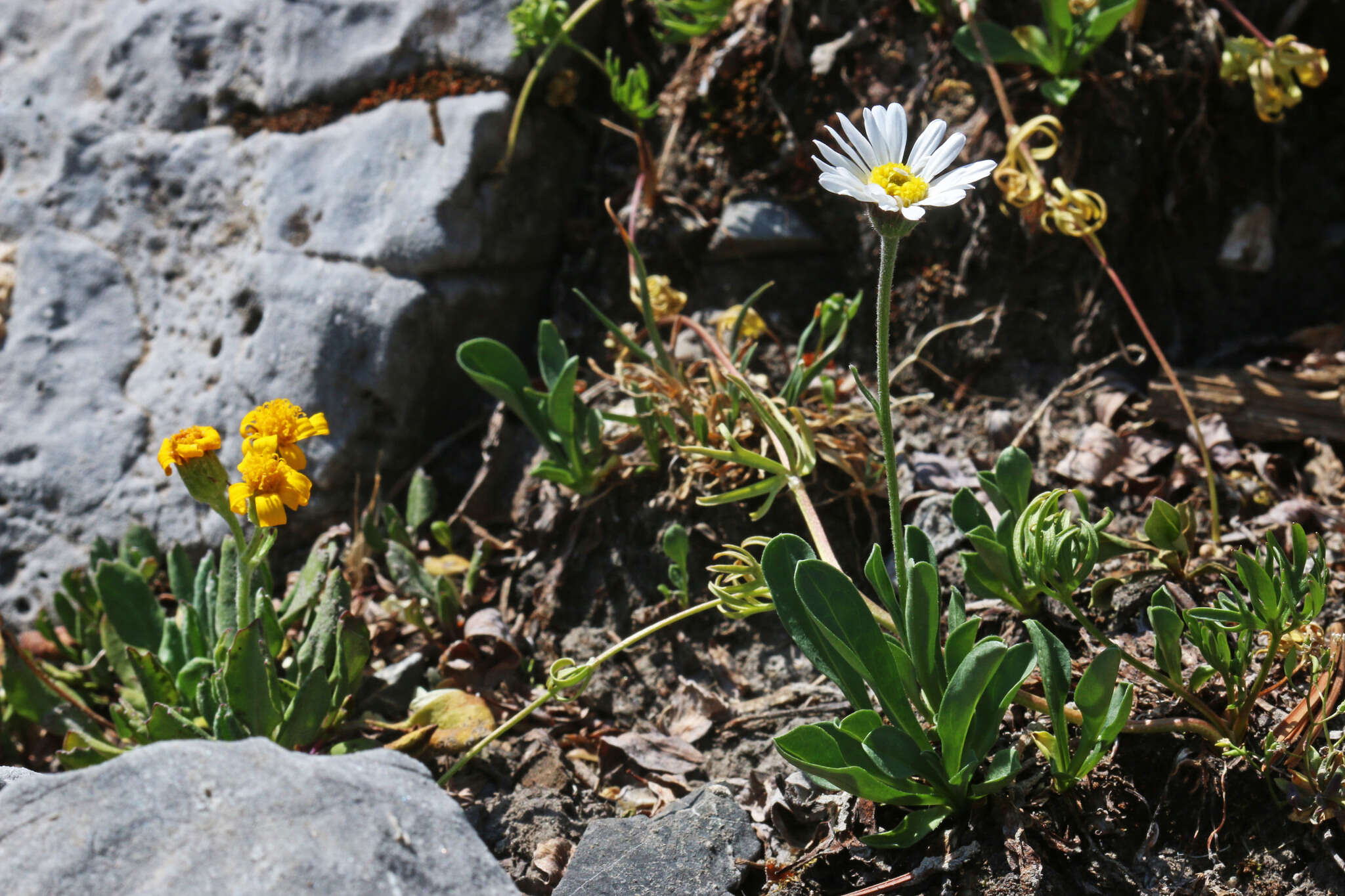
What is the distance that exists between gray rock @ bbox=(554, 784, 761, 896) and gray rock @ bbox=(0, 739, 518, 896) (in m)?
0.27

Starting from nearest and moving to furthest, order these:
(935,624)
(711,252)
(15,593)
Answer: (935,624)
(15,593)
(711,252)

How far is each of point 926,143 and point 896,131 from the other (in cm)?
6

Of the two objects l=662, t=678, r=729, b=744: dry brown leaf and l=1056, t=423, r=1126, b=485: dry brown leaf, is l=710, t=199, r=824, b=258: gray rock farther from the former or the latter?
l=662, t=678, r=729, b=744: dry brown leaf

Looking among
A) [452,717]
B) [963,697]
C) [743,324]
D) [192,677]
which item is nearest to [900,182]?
[963,697]

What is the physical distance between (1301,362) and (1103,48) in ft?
3.60

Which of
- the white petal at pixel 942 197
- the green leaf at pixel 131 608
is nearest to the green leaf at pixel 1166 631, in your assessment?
the white petal at pixel 942 197

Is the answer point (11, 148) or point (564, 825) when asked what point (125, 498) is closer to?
point (11, 148)

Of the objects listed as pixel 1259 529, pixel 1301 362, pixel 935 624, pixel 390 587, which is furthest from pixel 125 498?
pixel 1301 362

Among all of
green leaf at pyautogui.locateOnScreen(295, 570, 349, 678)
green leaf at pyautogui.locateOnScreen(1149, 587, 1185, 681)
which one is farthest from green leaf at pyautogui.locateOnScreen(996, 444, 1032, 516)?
green leaf at pyautogui.locateOnScreen(295, 570, 349, 678)

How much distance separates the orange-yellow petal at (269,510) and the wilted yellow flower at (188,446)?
0.16 m

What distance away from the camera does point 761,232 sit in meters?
3.03

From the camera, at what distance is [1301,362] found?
2695 millimetres

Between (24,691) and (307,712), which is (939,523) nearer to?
(307,712)

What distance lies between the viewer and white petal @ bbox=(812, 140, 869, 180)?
1.47m
